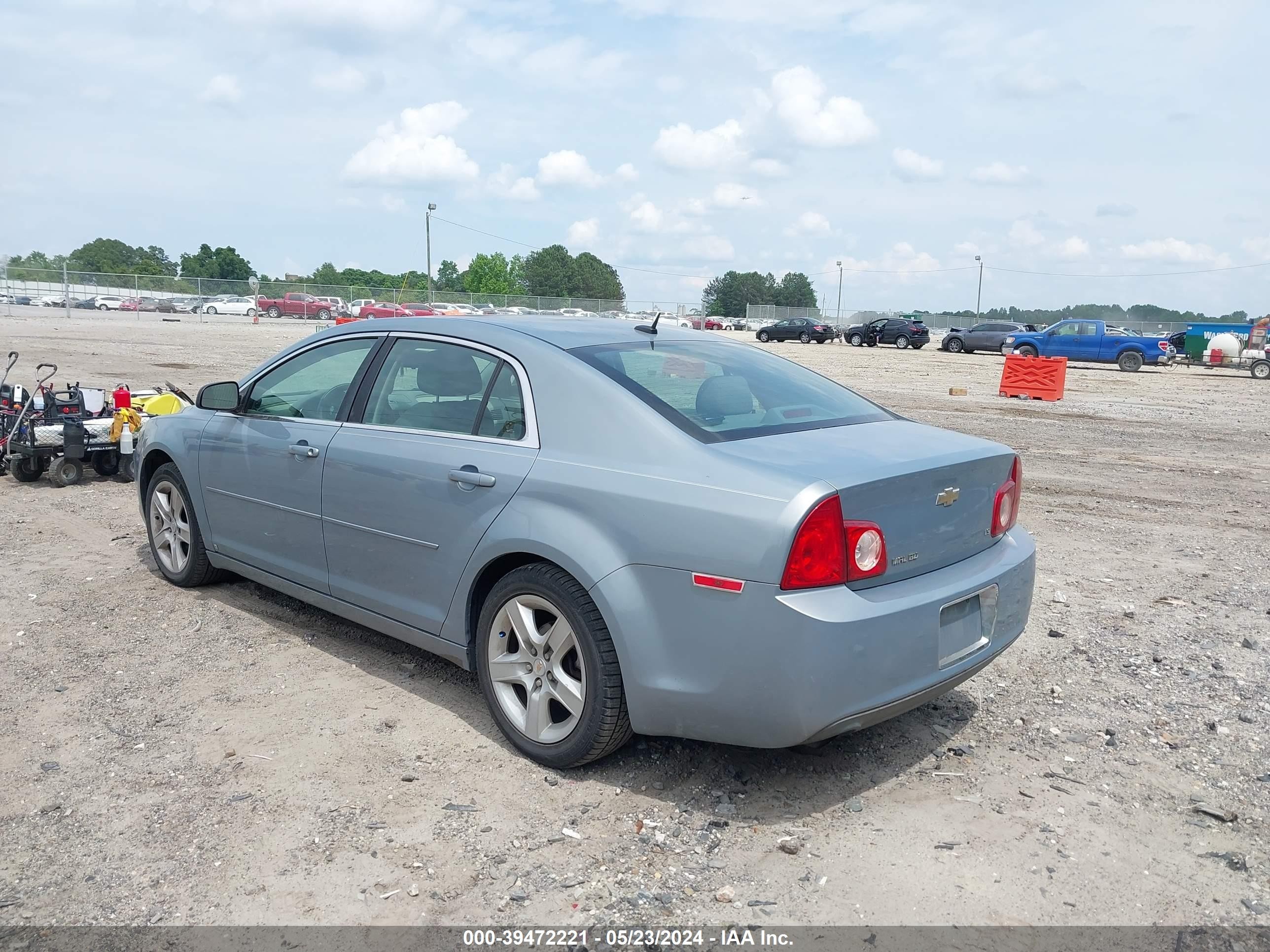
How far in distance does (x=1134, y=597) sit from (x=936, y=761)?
274 centimetres

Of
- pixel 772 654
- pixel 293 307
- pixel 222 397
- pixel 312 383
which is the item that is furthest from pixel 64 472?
pixel 293 307

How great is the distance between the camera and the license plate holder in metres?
3.39

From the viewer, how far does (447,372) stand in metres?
4.20

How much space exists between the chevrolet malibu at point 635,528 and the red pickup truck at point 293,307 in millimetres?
57997

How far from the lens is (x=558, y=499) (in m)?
3.54

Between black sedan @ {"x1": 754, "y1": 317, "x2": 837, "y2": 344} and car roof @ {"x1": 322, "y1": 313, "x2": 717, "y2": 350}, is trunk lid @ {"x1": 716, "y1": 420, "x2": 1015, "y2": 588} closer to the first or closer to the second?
car roof @ {"x1": 322, "y1": 313, "x2": 717, "y2": 350}

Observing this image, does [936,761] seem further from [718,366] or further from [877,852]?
[718,366]

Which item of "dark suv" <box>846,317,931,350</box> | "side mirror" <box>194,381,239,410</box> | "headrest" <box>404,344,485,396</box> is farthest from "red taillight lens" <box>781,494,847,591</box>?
"dark suv" <box>846,317,931,350</box>

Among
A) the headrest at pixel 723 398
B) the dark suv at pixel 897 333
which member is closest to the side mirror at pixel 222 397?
the headrest at pixel 723 398

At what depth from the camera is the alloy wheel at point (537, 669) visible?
3535 millimetres

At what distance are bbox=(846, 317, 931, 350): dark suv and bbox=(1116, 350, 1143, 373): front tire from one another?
14346 millimetres

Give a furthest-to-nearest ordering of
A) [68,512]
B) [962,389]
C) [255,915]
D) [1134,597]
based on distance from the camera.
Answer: [962,389], [68,512], [1134,597], [255,915]

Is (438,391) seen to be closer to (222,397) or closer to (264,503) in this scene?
(264,503)

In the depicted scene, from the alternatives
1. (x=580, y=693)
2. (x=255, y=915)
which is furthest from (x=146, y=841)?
(x=580, y=693)
